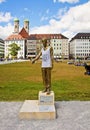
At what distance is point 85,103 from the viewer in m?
13.4

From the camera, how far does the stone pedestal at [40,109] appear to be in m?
10.5

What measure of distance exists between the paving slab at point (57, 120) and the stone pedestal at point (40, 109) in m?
0.26

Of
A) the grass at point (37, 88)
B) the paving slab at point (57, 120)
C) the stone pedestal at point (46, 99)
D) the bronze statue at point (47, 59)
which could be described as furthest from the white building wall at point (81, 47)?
the stone pedestal at point (46, 99)

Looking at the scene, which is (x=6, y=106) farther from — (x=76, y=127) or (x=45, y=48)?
(x=76, y=127)

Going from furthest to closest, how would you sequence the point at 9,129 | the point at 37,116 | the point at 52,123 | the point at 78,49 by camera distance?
the point at 78,49
the point at 37,116
the point at 52,123
the point at 9,129

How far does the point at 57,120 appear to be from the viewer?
10.1 meters

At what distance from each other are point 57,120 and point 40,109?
1.14m

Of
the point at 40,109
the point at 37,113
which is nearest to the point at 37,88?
the point at 40,109

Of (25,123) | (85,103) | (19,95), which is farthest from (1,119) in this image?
(19,95)

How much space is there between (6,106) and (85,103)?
145 inches

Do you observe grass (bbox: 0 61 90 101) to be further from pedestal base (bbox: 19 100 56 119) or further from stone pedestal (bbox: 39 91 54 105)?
pedestal base (bbox: 19 100 56 119)

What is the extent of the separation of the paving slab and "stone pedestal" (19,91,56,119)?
260 mm

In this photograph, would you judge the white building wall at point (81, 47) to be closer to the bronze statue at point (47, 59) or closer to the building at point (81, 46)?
the building at point (81, 46)

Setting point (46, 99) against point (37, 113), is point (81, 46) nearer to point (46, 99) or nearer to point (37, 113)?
point (46, 99)
